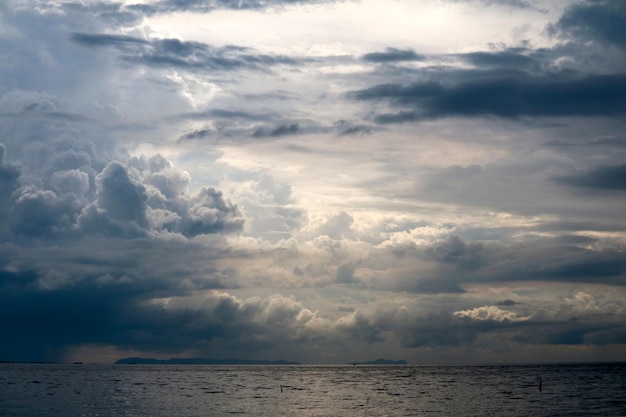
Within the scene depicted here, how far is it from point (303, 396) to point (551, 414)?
65283 mm

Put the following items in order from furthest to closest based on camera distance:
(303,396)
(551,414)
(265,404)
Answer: (303,396) → (265,404) → (551,414)

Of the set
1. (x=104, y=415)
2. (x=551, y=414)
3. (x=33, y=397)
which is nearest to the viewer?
(x=104, y=415)

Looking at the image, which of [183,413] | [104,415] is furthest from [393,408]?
[104,415]

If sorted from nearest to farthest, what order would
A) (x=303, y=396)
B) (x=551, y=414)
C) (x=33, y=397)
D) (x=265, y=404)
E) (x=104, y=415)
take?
(x=104, y=415), (x=551, y=414), (x=265, y=404), (x=33, y=397), (x=303, y=396)

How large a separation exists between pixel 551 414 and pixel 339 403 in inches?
1677

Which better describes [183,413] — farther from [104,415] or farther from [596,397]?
A: [596,397]

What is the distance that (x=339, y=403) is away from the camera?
13862cm

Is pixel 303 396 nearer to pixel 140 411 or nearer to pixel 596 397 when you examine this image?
pixel 140 411

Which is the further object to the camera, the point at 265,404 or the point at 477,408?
the point at 265,404

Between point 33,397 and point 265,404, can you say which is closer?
point 265,404

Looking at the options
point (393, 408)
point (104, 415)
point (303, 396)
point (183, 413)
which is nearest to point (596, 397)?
point (393, 408)

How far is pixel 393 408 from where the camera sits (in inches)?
4988

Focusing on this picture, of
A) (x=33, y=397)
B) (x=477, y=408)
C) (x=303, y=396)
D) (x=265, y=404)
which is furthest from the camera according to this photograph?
(x=303, y=396)

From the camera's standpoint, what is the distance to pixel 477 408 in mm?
126312
